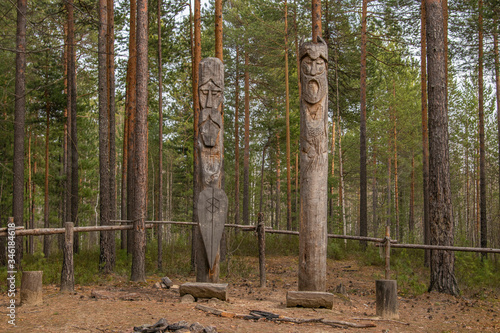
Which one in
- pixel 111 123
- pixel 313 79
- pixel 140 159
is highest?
pixel 111 123

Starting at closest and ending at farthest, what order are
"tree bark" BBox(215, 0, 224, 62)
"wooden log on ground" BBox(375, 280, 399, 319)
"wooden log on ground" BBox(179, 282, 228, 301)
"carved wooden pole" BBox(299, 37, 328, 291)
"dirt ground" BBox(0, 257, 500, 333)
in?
"dirt ground" BBox(0, 257, 500, 333)
"wooden log on ground" BBox(375, 280, 399, 319)
"carved wooden pole" BBox(299, 37, 328, 291)
"wooden log on ground" BBox(179, 282, 228, 301)
"tree bark" BBox(215, 0, 224, 62)

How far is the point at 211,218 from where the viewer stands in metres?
6.72

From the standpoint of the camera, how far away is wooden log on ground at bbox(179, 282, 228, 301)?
6375 millimetres

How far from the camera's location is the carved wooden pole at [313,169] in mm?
6246

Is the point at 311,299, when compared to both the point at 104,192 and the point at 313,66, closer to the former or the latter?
the point at 313,66

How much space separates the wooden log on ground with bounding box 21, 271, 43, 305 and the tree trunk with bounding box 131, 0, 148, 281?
2.77 m

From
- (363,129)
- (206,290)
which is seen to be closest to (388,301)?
(206,290)

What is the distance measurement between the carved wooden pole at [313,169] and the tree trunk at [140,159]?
4310 millimetres

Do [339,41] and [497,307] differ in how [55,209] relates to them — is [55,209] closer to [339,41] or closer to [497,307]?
[339,41]

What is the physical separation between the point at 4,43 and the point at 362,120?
48.2 ft

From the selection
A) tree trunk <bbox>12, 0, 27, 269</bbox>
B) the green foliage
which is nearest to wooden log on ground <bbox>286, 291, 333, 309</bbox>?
the green foliage

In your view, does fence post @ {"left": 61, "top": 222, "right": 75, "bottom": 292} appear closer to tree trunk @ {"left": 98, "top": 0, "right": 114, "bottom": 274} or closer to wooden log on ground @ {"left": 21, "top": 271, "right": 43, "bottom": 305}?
wooden log on ground @ {"left": 21, "top": 271, "right": 43, "bottom": 305}

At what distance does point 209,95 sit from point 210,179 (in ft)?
5.05

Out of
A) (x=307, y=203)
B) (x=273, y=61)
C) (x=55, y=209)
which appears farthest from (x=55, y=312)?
(x=55, y=209)
